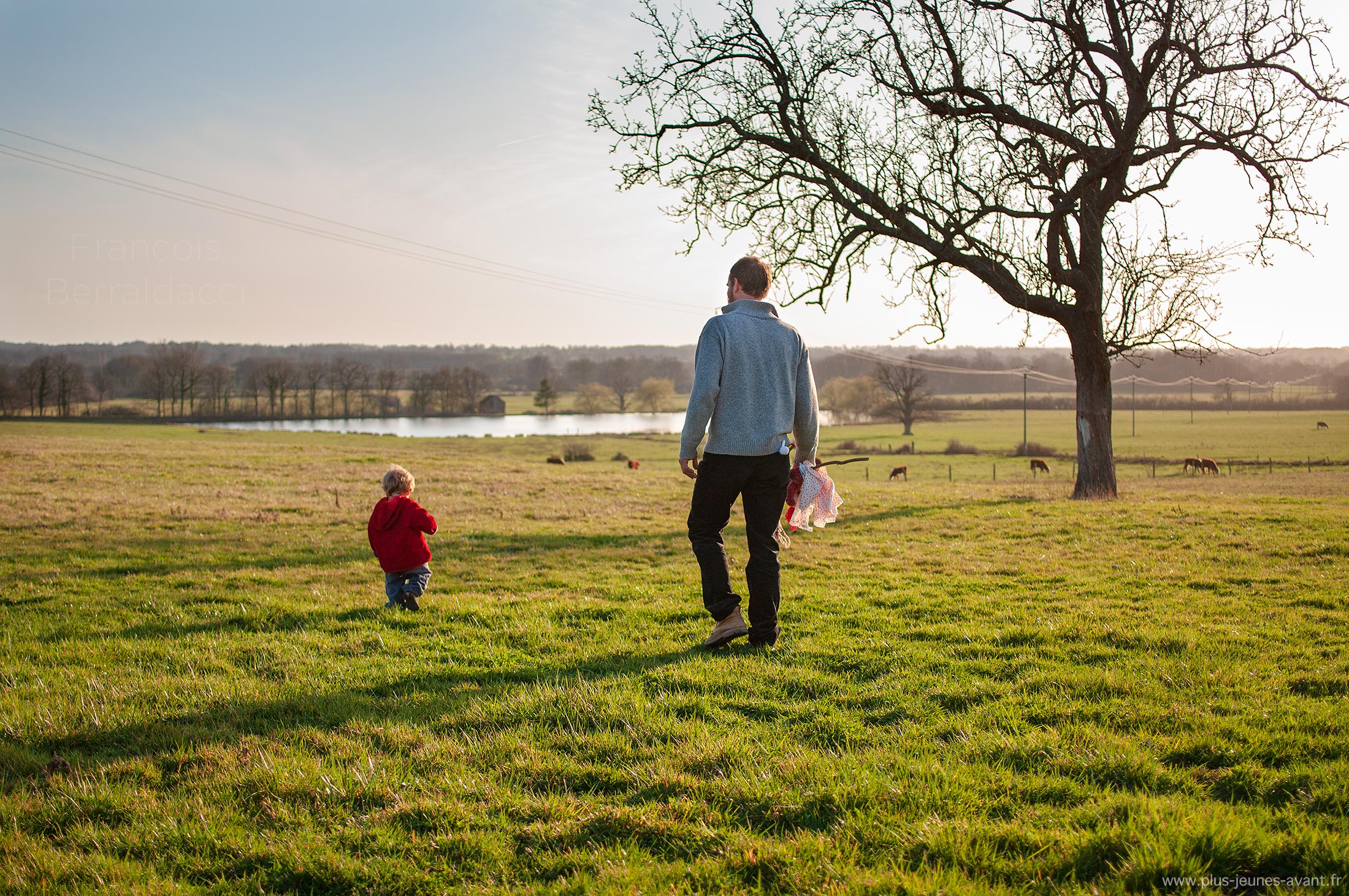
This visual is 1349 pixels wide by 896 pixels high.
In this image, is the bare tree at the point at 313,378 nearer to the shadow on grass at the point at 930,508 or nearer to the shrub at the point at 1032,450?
→ the shrub at the point at 1032,450

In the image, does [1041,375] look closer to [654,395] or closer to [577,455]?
[654,395]

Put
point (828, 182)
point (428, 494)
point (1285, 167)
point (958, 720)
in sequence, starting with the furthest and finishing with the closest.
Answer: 1. point (428, 494)
2. point (828, 182)
3. point (1285, 167)
4. point (958, 720)

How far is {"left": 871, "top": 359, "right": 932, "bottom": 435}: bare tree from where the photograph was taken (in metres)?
81.4

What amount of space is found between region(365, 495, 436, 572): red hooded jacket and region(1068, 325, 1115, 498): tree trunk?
46.1 feet

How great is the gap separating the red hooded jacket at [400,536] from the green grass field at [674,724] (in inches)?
17.6

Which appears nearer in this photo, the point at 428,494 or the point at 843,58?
the point at 843,58

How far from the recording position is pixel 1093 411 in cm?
1636

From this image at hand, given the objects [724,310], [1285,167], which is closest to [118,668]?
[724,310]

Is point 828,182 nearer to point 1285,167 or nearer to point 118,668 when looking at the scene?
point 1285,167

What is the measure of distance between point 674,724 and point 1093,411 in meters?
15.4

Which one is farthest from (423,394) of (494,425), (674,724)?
(674,724)

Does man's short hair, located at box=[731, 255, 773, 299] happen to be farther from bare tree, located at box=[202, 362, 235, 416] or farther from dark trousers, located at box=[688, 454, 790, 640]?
bare tree, located at box=[202, 362, 235, 416]

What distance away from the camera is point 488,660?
17.7ft

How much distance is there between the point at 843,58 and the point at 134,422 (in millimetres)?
83584
